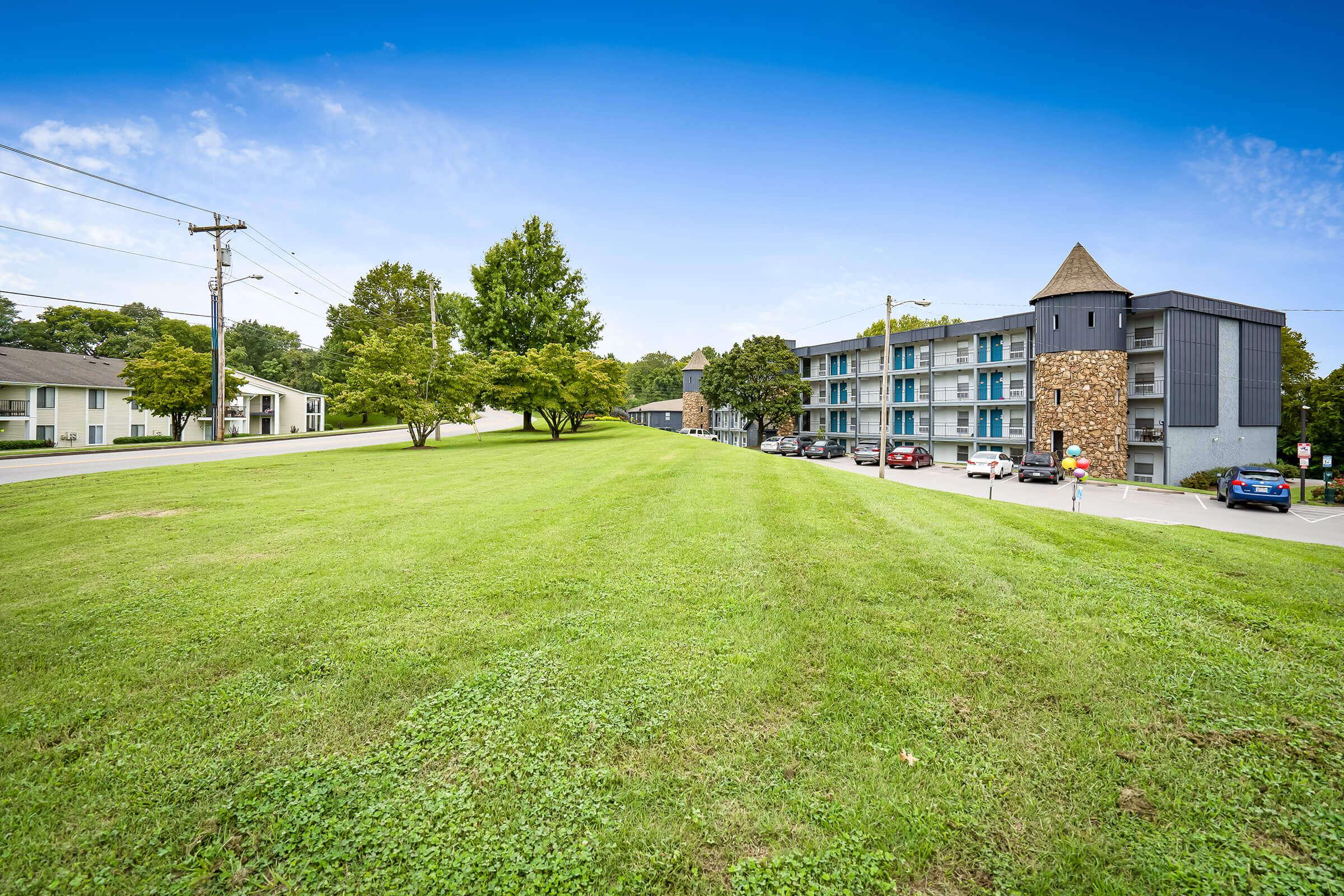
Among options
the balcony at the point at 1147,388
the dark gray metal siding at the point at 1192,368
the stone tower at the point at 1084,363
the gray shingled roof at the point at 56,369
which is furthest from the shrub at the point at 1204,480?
the gray shingled roof at the point at 56,369

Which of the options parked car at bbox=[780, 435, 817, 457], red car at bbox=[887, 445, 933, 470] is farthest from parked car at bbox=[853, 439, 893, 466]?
parked car at bbox=[780, 435, 817, 457]

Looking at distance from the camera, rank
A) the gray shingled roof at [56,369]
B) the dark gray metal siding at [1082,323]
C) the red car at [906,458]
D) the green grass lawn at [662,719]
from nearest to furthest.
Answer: the green grass lawn at [662,719] → the dark gray metal siding at [1082,323] → the red car at [906,458] → the gray shingled roof at [56,369]

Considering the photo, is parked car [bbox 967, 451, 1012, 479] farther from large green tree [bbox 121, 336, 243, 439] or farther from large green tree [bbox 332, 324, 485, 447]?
large green tree [bbox 121, 336, 243, 439]

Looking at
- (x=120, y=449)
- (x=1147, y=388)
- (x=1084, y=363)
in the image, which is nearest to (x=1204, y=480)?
(x=1147, y=388)

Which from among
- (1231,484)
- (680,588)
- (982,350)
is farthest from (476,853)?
(982,350)

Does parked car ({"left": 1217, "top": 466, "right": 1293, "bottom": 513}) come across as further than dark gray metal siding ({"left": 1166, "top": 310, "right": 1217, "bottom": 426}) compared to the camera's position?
No

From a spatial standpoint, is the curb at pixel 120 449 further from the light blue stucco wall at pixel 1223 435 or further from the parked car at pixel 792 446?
the light blue stucco wall at pixel 1223 435

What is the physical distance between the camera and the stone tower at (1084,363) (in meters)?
31.2

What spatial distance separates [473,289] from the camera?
119 feet

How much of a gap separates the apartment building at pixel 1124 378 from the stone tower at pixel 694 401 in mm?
33856

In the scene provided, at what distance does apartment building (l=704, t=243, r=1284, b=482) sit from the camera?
30.9 metres

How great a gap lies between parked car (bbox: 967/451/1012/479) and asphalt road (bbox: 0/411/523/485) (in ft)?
100

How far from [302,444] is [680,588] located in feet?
98.1

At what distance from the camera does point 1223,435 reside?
32906mm
